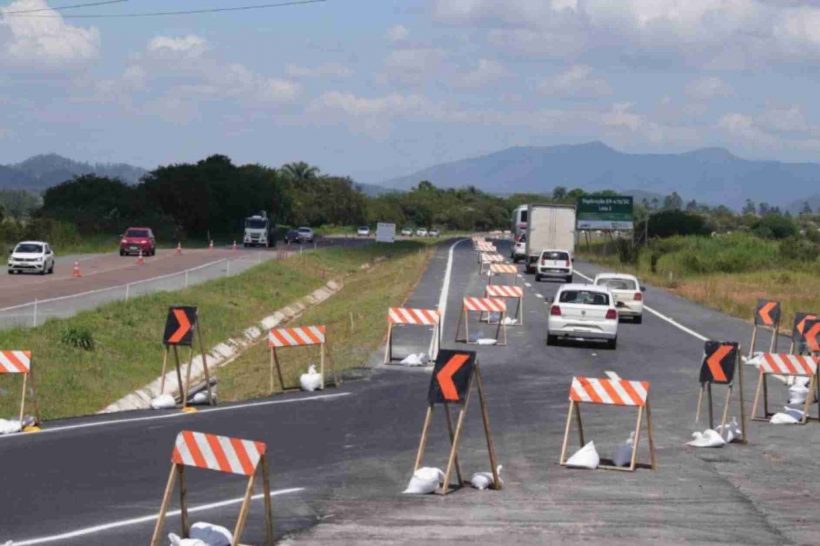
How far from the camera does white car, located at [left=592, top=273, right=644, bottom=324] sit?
39531 mm

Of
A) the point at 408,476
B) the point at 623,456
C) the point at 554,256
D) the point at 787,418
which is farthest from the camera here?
the point at 554,256

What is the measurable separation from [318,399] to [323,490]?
8.13 meters

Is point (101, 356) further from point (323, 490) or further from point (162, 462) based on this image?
point (323, 490)

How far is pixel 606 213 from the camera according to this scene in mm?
89000

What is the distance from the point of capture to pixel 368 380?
80.9ft

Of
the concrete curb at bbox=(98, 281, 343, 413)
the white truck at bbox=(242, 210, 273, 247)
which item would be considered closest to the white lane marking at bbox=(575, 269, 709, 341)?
the concrete curb at bbox=(98, 281, 343, 413)

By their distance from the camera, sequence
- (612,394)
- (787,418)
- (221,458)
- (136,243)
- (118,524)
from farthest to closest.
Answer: (136,243) → (787,418) → (612,394) → (118,524) → (221,458)

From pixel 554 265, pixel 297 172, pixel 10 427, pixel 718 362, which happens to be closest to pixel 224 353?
pixel 10 427

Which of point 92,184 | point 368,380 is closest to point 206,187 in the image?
point 92,184

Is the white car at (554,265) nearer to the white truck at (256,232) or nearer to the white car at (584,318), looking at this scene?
the white car at (584,318)

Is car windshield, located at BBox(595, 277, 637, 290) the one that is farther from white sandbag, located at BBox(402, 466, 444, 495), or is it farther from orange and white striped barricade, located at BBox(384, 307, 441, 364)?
white sandbag, located at BBox(402, 466, 444, 495)

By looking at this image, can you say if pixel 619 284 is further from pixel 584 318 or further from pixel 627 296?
pixel 584 318

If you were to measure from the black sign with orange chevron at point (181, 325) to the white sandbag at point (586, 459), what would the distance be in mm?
8311

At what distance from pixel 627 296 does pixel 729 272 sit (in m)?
38.7
